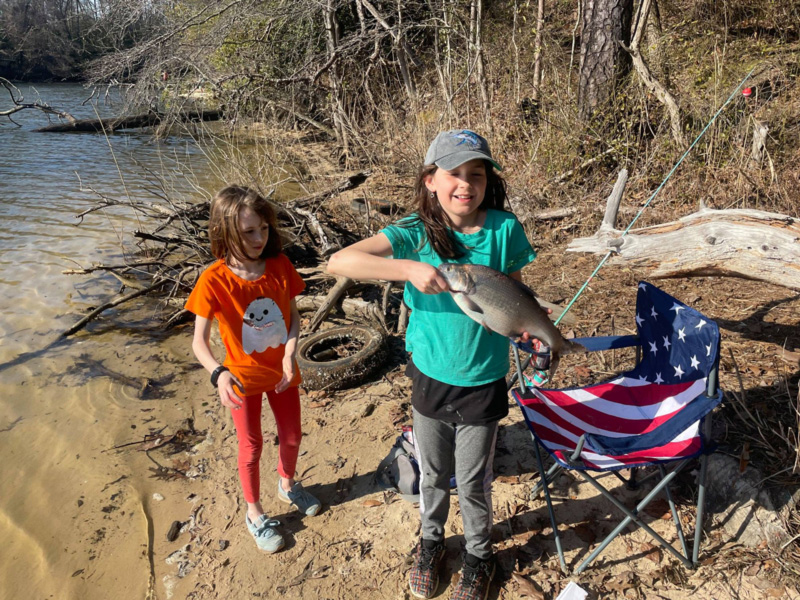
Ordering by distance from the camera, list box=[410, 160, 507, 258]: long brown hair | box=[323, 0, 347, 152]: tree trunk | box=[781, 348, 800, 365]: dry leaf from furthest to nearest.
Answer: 1. box=[323, 0, 347, 152]: tree trunk
2. box=[781, 348, 800, 365]: dry leaf
3. box=[410, 160, 507, 258]: long brown hair

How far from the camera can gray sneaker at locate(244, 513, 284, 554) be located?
3236 mm

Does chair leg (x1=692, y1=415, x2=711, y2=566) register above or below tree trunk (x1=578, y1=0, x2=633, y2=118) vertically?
below

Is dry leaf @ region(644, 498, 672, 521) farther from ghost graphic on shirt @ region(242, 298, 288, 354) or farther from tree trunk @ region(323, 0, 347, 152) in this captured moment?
tree trunk @ region(323, 0, 347, 152)

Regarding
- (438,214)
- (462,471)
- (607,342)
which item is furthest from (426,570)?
(438,214)

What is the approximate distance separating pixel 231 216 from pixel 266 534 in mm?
1966

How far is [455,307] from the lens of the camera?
7.86 feet

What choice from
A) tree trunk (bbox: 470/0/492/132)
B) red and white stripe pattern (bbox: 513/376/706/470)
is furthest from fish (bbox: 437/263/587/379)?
tree trunk (bbox: 470/0/492/132)

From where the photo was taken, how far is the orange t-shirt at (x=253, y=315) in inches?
113

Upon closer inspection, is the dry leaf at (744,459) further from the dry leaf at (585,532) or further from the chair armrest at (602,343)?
the dry leaf at (585,532)

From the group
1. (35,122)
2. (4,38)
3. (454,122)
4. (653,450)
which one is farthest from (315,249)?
(4,38)

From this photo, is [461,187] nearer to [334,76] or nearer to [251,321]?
[251,321]

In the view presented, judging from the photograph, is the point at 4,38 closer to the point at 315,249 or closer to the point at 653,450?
the point at 315,249

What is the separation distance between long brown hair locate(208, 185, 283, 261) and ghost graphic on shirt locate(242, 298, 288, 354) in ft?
0.95

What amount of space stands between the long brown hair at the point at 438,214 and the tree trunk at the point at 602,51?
637 cm
